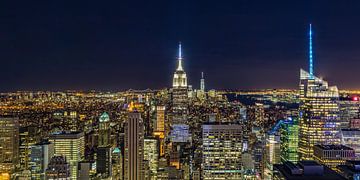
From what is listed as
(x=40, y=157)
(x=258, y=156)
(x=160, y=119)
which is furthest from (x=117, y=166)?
(x=160, y=119)

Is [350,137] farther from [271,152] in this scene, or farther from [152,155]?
[152,155]

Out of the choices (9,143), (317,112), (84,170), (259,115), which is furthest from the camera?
(259,115)

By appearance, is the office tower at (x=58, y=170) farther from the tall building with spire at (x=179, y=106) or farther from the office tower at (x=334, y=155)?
the tall building with spire at (x=179, y=106)

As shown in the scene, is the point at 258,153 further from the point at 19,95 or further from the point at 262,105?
the point at 19,95

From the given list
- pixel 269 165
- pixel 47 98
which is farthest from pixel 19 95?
pixel 269 165

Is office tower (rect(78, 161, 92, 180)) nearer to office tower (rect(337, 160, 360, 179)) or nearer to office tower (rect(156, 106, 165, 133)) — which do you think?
office tower (rect(156, 106, 165, 133))
